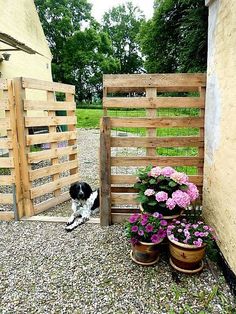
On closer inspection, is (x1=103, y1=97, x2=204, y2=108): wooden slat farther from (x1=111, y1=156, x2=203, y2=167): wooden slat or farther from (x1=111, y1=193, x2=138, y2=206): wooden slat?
(x1=111, y1=193, x2=138, y2=206): wooden slat

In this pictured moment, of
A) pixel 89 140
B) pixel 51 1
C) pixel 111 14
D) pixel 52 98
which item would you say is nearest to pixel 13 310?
pixel 52 98

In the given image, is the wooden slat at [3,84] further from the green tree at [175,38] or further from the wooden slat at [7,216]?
the green tree at [175,38]

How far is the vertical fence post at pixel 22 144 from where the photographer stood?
3514 millimetres

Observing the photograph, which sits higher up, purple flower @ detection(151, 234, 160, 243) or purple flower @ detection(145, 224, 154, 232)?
purple flower @ detection(145, 224, 154, 232)

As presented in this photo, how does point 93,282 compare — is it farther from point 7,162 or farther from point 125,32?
point 125,32

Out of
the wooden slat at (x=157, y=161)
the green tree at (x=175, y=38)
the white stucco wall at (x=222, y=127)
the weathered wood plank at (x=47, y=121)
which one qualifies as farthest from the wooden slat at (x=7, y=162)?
the green tree at (x=175, y=38)

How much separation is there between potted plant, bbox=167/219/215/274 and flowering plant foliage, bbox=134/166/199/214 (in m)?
0.22

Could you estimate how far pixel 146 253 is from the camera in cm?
257

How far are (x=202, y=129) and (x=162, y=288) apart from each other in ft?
6.09

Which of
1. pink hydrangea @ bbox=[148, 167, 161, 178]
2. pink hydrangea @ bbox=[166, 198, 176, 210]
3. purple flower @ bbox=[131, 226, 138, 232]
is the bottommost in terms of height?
purple flower @ bbox=[131, 226, 138, 232]

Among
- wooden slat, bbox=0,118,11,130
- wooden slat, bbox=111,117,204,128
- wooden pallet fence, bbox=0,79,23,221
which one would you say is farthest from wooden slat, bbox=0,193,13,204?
wooden slat, bbox=111,117,204,128

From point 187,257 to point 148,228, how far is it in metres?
0.44

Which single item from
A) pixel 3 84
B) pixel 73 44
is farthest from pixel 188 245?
pixel 73 44

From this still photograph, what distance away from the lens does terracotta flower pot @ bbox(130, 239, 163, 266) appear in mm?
2549
